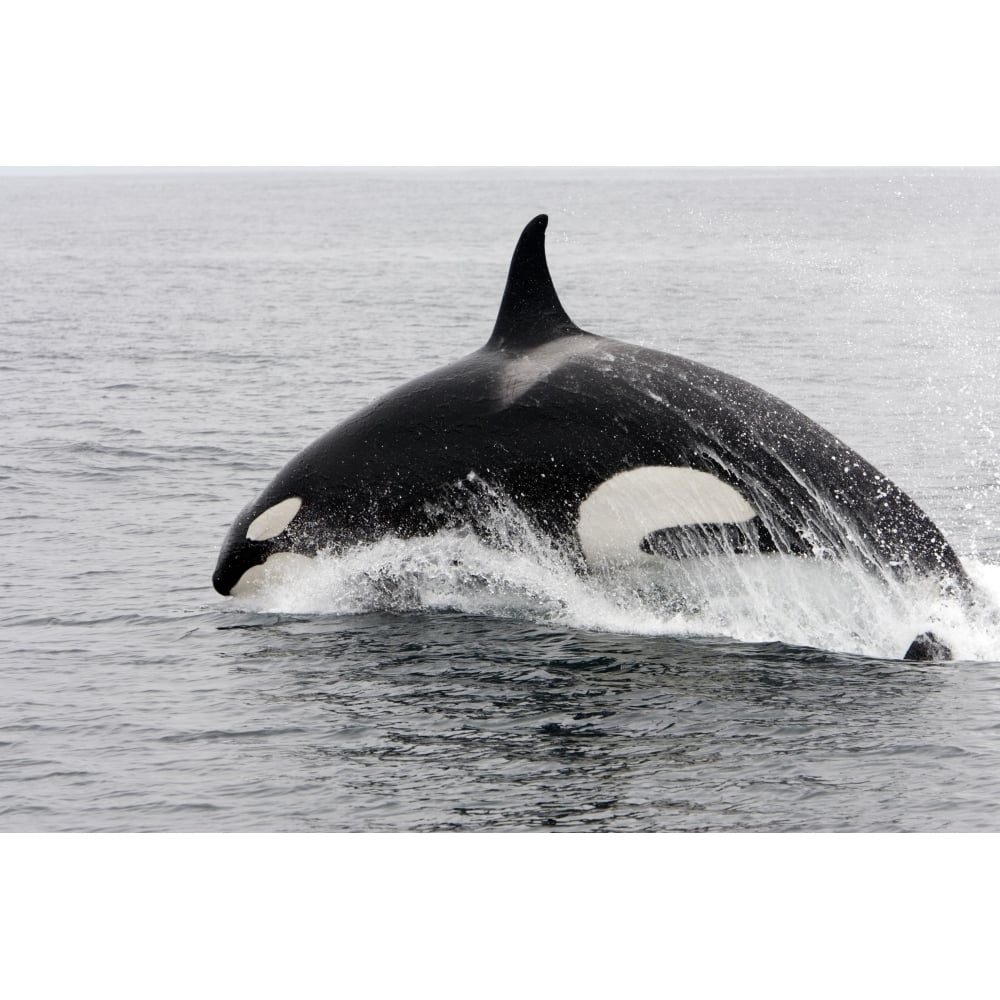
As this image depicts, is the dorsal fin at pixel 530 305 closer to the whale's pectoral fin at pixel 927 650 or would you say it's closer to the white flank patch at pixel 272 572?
the white flank patch at pixel 272 572

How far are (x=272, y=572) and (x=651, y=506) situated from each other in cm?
340

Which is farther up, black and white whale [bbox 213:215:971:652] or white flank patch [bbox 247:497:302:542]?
black and white whale [bbox 213:215:971:652]

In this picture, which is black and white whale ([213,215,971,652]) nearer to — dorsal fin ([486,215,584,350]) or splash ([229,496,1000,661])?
dorsal fin ([486,215,584,350])

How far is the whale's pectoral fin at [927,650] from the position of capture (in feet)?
37.5

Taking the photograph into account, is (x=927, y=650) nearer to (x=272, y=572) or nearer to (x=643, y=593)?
(x=643, y=593)

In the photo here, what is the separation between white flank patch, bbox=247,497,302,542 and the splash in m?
0.32

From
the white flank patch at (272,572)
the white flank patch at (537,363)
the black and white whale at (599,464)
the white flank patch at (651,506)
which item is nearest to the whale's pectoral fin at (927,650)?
the black and white whale at (599,464)

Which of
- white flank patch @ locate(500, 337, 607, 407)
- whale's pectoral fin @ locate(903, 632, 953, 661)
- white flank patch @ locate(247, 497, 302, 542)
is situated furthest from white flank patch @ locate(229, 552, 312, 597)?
whale's pectoral fin @ locate(903, 632, 953, 661)

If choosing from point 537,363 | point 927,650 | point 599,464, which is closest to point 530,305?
point 537,363

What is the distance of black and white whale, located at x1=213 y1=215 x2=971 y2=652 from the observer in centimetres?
1163

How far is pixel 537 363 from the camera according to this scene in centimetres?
1223

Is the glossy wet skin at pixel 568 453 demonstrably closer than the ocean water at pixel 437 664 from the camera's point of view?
No

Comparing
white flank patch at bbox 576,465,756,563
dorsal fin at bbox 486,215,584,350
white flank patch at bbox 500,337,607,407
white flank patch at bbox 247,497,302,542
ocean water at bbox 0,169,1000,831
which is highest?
dorsal fin at bbox 486,215,584,350

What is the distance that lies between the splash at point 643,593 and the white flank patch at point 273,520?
317mm
